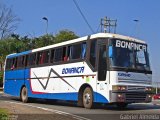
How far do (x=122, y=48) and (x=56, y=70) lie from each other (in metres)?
5.10

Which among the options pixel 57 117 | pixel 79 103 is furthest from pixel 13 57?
pixel 57 117

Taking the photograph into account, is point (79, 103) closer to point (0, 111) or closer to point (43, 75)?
point (43, 75)

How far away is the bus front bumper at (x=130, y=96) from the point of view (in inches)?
722

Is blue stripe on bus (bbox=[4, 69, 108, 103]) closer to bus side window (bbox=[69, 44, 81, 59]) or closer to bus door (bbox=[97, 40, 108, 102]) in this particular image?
bus side window (bbox=[69, 44, 81, 59])

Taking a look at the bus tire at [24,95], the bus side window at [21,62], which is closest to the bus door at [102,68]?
the bus tire at [24,95]

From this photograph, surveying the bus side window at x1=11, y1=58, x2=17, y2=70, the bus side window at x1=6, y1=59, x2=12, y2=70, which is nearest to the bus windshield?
the bus side window at x1=11, y1=58, x2=17, y2=70

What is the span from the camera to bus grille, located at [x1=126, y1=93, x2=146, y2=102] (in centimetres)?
1865

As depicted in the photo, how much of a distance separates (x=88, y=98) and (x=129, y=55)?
2.80 meters

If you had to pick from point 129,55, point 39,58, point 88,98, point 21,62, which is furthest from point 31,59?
point 129,55

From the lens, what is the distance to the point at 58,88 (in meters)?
22.7

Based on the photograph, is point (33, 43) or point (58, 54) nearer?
point (58, 54)

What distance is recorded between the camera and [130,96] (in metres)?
18.7

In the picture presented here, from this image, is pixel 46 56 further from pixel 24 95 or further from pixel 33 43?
pixel 33 43

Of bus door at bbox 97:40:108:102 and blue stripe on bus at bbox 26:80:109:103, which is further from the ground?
bus door at bbox 97:40:108:102
